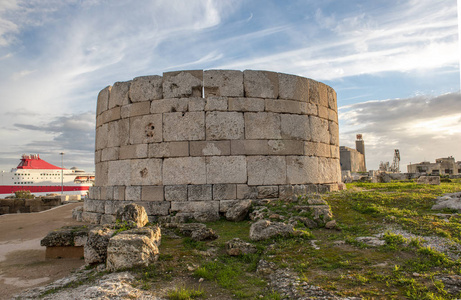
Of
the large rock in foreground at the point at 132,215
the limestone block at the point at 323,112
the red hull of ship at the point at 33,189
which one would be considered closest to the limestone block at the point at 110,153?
the large rock in foreground at the point at 132,215

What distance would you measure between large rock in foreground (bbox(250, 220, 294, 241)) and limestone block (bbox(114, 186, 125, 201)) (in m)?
4.53

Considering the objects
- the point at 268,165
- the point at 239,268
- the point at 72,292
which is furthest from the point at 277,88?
the point at 72,292

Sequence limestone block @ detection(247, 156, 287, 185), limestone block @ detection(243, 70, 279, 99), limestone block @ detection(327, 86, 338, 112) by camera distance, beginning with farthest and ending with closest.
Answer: limestone block @ detection(327, 86, 338, 112), limestone block @ detection(243, 70, 279, 99), limestone block @ detection(247, 156, 287, 185)

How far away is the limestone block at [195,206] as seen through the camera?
302 inches

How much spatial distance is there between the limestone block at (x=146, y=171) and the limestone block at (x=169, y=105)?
A: 1303mm

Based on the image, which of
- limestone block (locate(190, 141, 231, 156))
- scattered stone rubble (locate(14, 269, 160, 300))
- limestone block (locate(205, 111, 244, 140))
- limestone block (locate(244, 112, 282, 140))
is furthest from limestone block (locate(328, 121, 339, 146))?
scattered stone rubble (locate(14, 269, 160, 300))

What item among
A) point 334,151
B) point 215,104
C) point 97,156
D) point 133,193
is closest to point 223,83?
point 215,104

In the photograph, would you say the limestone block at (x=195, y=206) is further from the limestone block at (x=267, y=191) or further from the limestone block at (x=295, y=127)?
the limestone block at (x=295, y=127)

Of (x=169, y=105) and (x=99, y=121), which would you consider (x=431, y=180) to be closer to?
(x=169, y=105)

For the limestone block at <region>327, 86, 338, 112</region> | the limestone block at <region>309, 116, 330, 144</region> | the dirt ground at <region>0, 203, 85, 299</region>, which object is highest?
the limestone block at <region>327, 86, 338, 112</region>

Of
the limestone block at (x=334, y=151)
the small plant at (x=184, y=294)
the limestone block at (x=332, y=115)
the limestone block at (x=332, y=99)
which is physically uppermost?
the limestone block at (x=332, y=99)

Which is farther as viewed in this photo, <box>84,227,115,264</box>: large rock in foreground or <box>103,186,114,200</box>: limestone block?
<box>103,186,114,200</box>: limestone block

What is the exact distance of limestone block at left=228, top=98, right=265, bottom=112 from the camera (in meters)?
8.09

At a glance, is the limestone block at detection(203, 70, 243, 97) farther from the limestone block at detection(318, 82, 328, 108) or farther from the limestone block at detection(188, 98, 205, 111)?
the limestone block at detection(318, 82, 328, 108)
